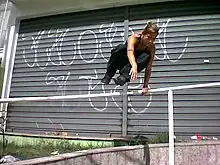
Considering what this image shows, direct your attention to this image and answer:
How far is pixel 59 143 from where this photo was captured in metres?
4.09

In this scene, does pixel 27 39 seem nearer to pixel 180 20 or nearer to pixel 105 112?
pixel 105 112

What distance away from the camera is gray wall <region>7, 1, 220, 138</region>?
523 centimetres

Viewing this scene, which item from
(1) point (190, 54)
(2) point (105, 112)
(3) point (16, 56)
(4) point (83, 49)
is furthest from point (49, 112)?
(1) point (190, 54)

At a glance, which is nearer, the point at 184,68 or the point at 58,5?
the point at 184,68

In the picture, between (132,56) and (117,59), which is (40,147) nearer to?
(117,59)

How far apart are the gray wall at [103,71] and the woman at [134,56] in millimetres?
1553

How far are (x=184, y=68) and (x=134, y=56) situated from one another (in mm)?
2431

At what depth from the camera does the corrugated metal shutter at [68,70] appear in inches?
221

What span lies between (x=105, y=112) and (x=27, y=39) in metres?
2.66

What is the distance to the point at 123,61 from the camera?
359 centimetres

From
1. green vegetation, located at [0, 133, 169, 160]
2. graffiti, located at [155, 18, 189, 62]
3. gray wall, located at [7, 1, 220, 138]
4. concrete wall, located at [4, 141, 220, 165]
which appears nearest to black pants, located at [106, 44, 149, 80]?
concrete wall, located at [4, 141, 220, 165]

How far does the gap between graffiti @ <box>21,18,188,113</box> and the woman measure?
78.6 inches

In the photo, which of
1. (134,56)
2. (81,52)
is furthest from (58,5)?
(134,56)

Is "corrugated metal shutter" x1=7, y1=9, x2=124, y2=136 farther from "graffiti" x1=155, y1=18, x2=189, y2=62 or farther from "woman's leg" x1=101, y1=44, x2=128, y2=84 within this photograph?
"woman's leg" x1=101, y1=44, x2=128, y2=84
